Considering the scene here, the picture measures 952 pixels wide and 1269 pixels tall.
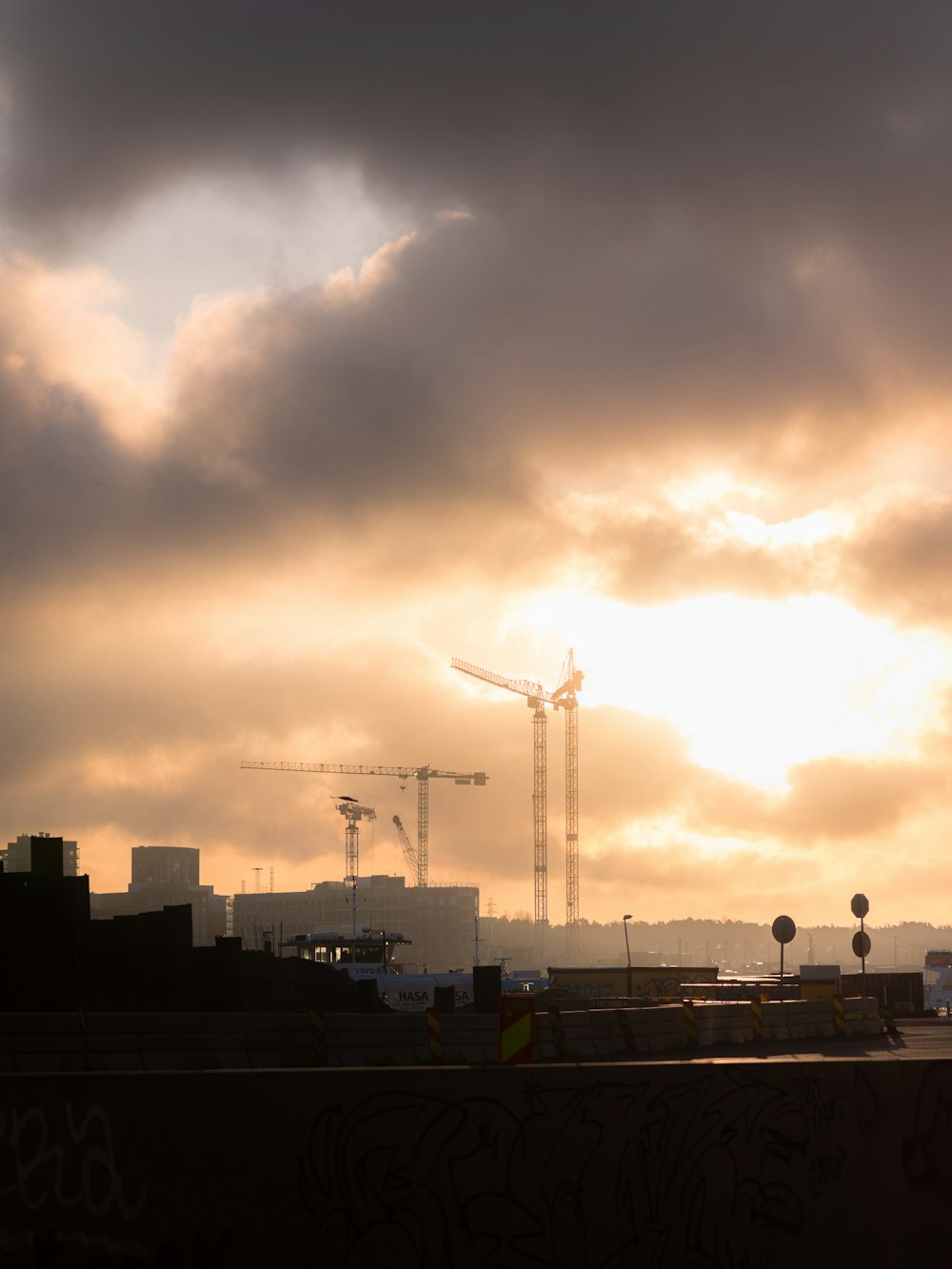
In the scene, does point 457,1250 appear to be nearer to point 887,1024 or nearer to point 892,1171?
point 892,1171

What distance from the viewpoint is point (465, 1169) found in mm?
8664

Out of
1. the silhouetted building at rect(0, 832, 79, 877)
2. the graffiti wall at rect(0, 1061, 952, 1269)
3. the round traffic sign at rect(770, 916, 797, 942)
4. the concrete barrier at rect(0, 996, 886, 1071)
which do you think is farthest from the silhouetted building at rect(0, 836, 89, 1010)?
the silhouetted building at rect(0, 832, 79, 877)

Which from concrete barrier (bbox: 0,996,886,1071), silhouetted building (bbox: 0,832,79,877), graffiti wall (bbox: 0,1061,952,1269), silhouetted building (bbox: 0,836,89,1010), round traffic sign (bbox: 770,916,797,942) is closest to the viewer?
graffiti wall (bbox: 0,1061,952,1269)

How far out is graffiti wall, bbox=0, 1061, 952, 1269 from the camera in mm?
7836

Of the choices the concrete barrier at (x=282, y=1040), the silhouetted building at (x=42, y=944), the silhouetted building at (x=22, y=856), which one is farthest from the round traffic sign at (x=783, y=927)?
the silhouetted building at (x=22, y=856)

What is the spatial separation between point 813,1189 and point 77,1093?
17.2ft

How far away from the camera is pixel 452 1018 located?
1230 inches

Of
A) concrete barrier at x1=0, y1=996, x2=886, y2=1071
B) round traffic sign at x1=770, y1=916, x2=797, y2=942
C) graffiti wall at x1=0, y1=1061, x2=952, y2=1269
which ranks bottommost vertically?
concrete barrier at x1=0, y1=996, x2=886, y2=1071

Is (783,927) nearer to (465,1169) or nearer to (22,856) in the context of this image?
(465,1169)

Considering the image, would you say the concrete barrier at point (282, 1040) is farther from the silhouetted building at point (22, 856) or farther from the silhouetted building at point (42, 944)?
the silhouetted building at point (22, 856)

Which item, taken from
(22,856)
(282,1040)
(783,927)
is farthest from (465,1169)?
(22,856)

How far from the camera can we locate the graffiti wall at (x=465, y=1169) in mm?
7836

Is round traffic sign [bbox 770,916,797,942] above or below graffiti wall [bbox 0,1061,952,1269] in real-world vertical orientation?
above

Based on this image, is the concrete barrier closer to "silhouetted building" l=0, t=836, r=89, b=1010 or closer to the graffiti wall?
"silhouetted building" l=0, t=836, r=89, b=1010
